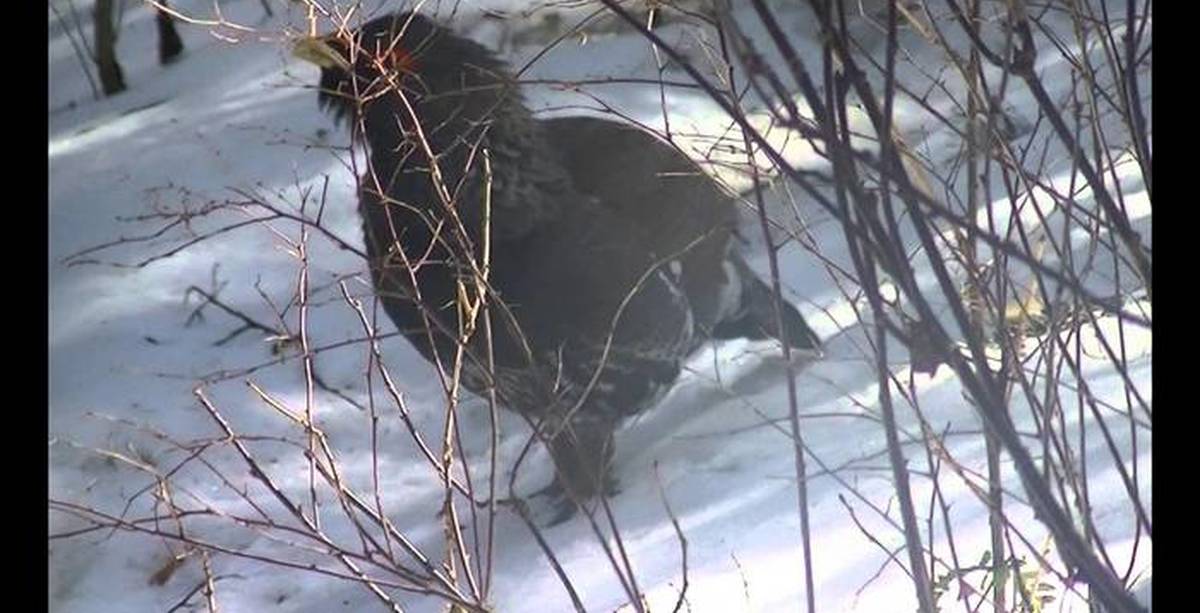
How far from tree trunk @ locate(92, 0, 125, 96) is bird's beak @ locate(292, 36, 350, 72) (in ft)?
7.10

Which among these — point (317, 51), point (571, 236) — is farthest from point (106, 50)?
point (317, 51)

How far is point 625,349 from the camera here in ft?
7.75

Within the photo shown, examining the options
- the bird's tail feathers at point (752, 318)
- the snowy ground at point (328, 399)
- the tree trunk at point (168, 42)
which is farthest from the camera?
the tree trunk at point (168, 42)

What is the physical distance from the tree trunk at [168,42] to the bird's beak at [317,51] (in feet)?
7.32

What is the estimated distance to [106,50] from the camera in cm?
382

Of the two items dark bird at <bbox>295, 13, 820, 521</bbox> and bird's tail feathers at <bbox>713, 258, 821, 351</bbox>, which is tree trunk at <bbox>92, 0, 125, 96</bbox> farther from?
bird's tail feathers at <bbox>713, 258, 821, 351</bbox>

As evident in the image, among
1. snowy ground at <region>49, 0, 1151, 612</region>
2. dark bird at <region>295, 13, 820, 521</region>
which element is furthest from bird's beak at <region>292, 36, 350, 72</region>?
dark bird at <region>295, 13, 820, 521</region>

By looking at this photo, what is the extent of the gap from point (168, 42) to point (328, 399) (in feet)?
4.69

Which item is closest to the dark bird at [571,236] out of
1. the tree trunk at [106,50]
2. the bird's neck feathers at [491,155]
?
the bird's neck feathers at [491,155]

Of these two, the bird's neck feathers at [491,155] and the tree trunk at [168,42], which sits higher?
the tree trunk at [168,42]

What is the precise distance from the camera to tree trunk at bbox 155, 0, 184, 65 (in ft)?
12.8

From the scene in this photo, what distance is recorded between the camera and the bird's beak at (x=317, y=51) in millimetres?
1330

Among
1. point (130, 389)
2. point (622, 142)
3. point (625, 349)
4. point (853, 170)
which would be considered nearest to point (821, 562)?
point (625, 349)

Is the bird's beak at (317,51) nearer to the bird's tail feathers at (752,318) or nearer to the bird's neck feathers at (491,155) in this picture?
the bird's neck feathers at (491,155)
